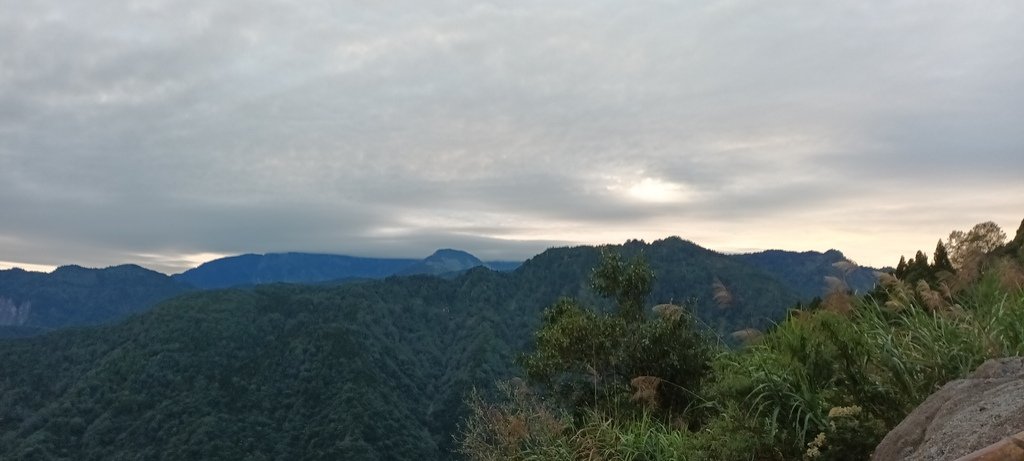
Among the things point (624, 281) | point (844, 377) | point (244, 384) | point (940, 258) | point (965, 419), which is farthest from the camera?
point (244, 384)

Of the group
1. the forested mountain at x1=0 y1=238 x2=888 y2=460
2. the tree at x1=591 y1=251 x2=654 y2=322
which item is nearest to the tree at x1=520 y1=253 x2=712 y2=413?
the tree at x1=591 y1=251 x2=654 y2=322

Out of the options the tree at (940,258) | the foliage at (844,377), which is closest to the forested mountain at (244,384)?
the tree at (940,258)

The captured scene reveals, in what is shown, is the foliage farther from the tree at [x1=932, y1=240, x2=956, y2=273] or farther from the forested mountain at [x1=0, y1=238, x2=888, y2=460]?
the forested mountain at [x1=0, y1=238, x2=888, y2=460]

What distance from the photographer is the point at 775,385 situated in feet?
18.0

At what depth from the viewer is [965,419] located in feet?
12.3

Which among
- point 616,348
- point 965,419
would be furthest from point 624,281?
point 965,419

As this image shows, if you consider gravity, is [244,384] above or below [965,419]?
below

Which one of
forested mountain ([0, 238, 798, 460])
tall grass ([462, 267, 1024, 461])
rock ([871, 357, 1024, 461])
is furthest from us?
forested mountain ([0, 238, 798, 460])

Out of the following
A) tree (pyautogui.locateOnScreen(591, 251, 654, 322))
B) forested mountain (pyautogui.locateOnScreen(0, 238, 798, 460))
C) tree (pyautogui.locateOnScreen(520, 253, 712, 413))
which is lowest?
forested mountain (pyautogui.locateOnScreen(0, 238, 798, 460))

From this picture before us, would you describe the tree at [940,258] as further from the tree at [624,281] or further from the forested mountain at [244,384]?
the forested mountain at [244,384]

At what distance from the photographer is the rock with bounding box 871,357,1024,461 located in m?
3.50

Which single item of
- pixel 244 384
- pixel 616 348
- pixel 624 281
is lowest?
pixel 244 384

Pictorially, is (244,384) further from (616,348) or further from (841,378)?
(841,378)

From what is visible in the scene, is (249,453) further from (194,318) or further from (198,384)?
(194,318)
